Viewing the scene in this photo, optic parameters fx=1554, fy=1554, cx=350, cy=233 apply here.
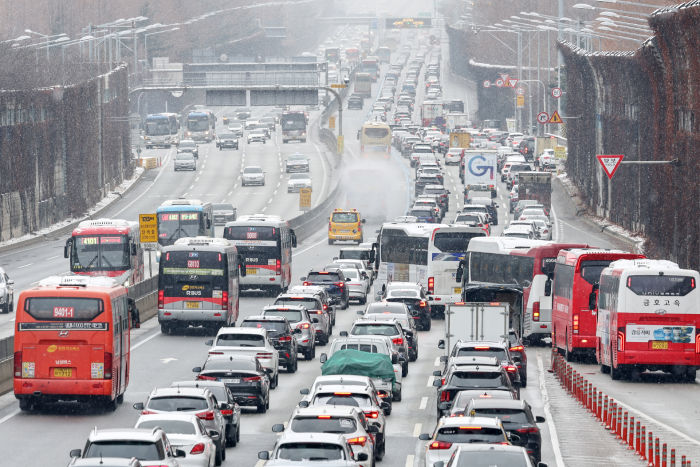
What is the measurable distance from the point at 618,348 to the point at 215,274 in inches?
574

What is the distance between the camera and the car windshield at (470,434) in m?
21.2

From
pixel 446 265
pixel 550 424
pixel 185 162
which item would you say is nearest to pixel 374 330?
pixel 550 424

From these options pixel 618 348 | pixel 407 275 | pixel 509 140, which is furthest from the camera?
pixel 509 140

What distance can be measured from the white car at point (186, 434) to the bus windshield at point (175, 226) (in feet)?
137

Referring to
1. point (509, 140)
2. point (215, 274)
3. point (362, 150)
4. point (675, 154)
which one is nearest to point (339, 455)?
point (215, 274)

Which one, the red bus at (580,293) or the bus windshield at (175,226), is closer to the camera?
the red bus at (580,293)

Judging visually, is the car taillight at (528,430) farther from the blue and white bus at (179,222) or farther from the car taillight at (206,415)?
the blue and white bus at (179,222)

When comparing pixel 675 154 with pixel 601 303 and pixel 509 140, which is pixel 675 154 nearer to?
pixel 601 303

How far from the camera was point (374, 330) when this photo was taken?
3862 centimetres

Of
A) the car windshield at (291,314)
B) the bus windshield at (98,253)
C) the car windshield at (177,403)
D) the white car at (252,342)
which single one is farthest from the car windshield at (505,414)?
the bus windshield at (98,253)

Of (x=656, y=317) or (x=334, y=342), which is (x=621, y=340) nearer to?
(x=656, y=317)

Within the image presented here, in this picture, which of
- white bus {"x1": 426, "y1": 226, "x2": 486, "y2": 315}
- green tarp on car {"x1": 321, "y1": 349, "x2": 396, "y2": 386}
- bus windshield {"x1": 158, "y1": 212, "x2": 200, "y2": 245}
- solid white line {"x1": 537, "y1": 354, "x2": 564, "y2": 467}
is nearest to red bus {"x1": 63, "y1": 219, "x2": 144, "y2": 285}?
bus windshield {"x1": 158, "y1": 212, "x2": 200, "y2": 245}

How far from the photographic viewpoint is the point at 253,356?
104 feet

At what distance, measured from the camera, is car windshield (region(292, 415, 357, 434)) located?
2256 centimetres
